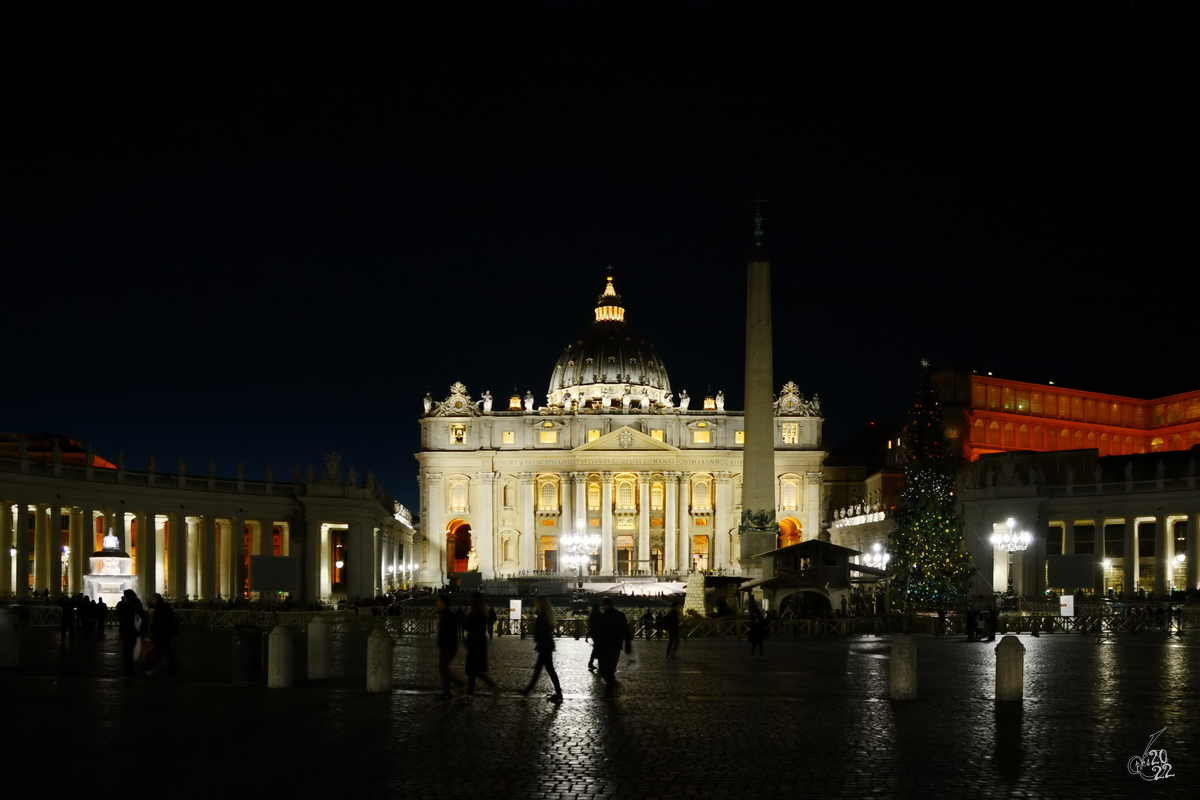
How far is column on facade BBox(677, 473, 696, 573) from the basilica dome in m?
17.0

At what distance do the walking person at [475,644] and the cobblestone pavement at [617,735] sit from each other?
375mm

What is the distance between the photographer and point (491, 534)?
122 m

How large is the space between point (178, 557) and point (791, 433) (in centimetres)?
6987

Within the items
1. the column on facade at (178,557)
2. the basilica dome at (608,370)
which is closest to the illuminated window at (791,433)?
the basilica dome at (608,370)

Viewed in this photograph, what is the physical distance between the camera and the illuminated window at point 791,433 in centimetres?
12338

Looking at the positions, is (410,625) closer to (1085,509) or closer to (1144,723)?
(1144,723)

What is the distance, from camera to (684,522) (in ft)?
402

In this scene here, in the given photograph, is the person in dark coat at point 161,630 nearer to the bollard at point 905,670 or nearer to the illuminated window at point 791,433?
the bollard at point 905,670

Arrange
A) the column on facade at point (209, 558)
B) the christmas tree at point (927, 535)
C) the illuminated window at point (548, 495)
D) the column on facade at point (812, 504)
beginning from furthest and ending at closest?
1. the illuminated window at point (548, 495)
2. the column on facade at point (812, 504)
3. the column on facade at point (209, 558)
4. the christmas tree at point (927, 535)

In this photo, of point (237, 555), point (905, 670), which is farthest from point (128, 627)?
point (237, 555)

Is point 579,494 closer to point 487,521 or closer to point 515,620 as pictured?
point 487,521

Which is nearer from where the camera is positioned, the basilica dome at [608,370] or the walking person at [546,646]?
the walking person at [546,646]

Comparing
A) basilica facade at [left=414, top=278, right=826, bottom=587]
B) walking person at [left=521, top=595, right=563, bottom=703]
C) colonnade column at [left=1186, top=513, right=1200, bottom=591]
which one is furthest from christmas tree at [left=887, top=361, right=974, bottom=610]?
basilica facade at [left=414, top=278, right=826, bottom=587]

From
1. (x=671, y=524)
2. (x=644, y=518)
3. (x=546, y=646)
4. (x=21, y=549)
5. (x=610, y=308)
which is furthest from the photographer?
(x=610, y=308)
